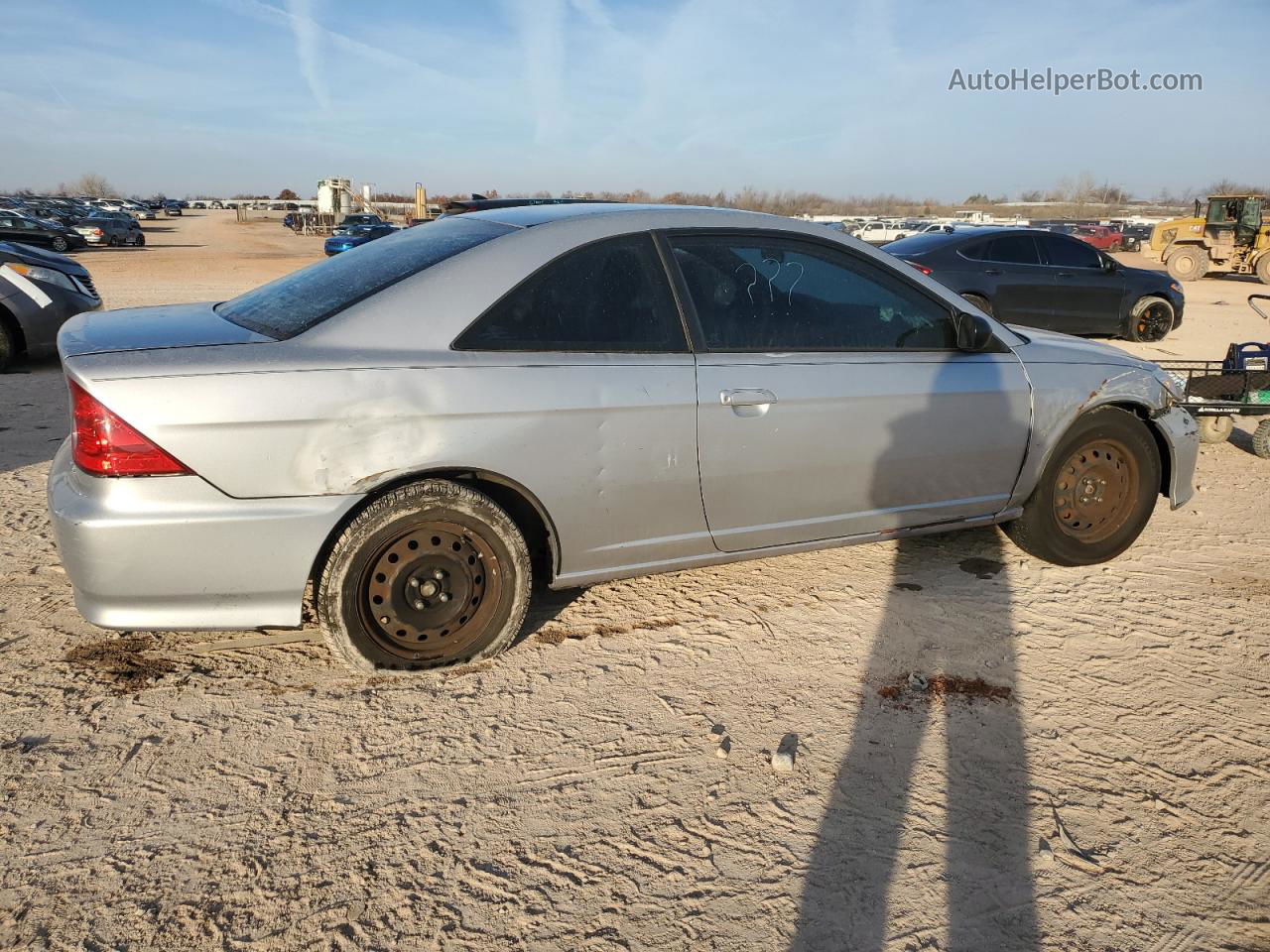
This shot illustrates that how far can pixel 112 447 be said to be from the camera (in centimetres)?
288

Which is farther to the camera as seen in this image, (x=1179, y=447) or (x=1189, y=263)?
(x=1189, y=263)

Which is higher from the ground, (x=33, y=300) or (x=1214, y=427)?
(x=33, y=300)

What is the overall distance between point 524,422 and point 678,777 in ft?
4.23

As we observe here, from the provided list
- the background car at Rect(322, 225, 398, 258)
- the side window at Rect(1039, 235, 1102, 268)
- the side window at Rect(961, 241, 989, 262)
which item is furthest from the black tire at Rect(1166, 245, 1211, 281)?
the background car at Rect(322, 225, 398, 258)

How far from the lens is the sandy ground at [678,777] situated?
2316 millimetres

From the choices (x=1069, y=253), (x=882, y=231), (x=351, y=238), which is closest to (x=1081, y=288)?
(x=1069, y=253)

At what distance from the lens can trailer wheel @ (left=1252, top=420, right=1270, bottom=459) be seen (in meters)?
6.83

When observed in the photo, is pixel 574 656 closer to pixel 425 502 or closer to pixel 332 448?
pixel 425 502

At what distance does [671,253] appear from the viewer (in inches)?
145

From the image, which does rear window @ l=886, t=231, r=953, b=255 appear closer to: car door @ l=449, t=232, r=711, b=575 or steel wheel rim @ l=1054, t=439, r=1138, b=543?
steel wheel rim @ l=1054, t=439, r=1138, b=543

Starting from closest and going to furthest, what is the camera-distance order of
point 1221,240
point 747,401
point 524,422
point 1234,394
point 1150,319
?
1. point 524,422
2. point 747,401
3. point 1234,394
4. point 1150,319
5. point 1221,240

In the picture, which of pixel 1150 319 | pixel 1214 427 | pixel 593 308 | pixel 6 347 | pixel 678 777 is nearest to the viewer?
pixel 678 777

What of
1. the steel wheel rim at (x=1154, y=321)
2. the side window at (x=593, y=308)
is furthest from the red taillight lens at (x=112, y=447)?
the steel wheel rim at (x=1154, y=321)

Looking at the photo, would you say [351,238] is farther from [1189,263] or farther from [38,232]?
[1189,263]
